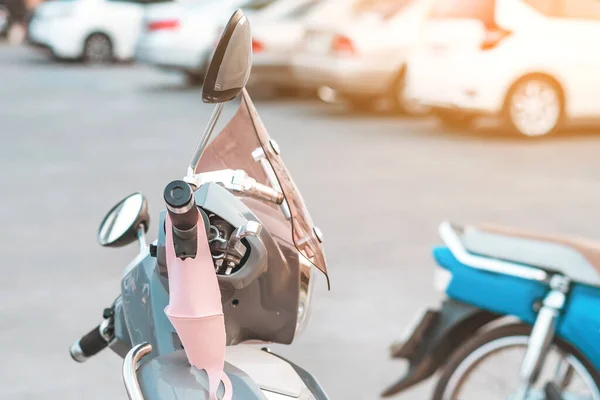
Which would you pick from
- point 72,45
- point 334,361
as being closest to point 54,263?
point 334,361

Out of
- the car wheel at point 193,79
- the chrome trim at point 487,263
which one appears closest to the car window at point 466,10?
the car wheel at point 193,79

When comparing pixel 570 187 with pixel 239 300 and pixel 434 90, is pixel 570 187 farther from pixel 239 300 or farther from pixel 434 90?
pixel 239 300

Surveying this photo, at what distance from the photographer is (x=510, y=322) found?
10.0ft

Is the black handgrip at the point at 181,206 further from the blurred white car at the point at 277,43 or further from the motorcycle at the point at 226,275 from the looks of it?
the blurred white car at the point at 277,43

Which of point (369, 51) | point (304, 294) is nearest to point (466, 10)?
point (369, 51)

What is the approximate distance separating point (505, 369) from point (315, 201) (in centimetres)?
412

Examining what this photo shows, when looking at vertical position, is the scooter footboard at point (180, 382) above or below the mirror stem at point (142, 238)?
below

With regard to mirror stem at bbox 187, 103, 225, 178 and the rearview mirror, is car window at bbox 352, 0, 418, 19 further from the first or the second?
the rearview mirror

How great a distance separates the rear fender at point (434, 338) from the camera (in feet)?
10.1

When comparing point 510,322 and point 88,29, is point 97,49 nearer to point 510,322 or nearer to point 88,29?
point 88,29

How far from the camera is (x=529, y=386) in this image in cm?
288

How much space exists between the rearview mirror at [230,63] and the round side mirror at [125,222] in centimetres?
55

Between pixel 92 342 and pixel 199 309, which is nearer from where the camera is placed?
pixel 199 309

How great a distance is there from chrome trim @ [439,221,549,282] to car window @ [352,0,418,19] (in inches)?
373
